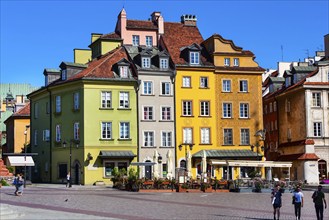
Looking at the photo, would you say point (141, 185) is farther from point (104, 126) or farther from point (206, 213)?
point (206, 213)

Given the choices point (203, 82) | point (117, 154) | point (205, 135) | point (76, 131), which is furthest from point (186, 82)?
point (76, 131)

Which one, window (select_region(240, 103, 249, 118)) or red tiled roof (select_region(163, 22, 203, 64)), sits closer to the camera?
window (select_region(240, 103, 249, 118))

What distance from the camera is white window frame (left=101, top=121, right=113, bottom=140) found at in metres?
63.4

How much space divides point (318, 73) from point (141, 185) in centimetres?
2994

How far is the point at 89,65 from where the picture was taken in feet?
224

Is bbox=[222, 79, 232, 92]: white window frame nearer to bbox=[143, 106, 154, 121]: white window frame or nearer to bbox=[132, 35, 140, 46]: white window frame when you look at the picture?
bbox=[143, 106, 154, 121]: white window frame

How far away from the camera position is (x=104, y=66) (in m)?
64.9

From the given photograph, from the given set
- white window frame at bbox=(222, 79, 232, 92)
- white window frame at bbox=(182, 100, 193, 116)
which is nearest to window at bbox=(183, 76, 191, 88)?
white window frame at bbox=(182, 100, 193, 116)

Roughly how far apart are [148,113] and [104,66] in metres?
6.86

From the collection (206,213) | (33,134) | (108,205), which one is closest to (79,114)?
(33,134)

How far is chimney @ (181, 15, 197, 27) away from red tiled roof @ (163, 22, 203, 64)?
1.61ft

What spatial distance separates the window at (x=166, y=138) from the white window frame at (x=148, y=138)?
44.3 inches

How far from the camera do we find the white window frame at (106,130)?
6338cm

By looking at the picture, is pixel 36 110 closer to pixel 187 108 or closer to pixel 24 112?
pixel 24 112
